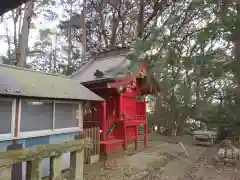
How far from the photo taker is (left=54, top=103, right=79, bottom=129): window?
7.36 metres

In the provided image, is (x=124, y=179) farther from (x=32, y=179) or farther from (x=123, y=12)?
(x=123, y=12)

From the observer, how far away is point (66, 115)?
7715 millimetres

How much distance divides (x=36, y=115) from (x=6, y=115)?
3.22 ft

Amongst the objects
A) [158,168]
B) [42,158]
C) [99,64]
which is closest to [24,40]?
[99,64]

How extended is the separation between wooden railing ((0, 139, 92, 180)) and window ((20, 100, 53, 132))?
2.81 meters

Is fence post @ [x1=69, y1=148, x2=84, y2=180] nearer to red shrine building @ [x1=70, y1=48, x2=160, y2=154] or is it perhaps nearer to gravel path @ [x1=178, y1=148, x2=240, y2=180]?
red shrine building @ [x1=70, y1=48, x2=160, y2=154]

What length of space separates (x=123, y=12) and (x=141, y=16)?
1203 cm

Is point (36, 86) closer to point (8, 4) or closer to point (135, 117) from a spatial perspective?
point (8, 4)

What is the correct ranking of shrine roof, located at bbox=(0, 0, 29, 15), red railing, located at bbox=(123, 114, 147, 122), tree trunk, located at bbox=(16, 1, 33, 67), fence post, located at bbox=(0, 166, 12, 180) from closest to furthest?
shrine roof, located at bbox=(0, 0, 29, 15) < fence post, located at bbox=(0, 166, 12, 180) < red railing, located at bbox=(123, 114, 147, 122) < tree trunk, located at bbox=(16, 1, 33, 67)

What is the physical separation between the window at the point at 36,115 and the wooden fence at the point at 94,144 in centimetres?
170

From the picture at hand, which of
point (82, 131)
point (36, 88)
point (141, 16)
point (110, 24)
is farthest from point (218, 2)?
point (110, 24)

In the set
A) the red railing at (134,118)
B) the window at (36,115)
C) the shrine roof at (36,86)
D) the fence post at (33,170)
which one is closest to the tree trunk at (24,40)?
the shrine roof at (36,86)

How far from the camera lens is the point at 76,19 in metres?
19.2

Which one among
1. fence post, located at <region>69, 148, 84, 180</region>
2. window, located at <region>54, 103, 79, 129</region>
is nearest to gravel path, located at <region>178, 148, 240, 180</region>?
window, located at <region>54, 103, 79, 129</region>
